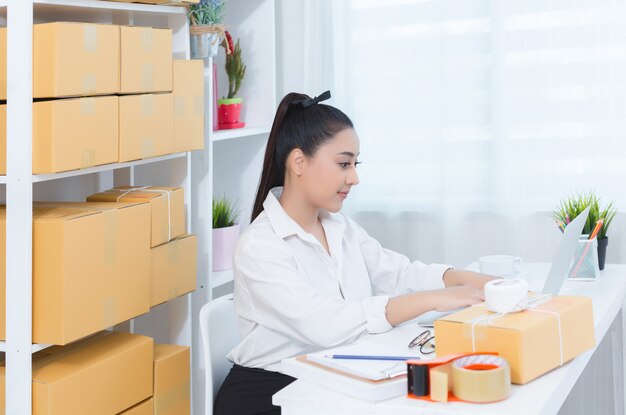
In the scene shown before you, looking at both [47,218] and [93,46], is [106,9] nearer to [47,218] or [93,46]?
[93,46]

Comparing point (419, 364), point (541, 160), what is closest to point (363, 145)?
point (541, 160)

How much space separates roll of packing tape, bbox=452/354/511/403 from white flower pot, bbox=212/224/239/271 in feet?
4.81

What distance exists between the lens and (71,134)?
193 centimetres

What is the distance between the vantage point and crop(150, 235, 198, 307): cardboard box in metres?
2.26

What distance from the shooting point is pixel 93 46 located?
2.00 metres

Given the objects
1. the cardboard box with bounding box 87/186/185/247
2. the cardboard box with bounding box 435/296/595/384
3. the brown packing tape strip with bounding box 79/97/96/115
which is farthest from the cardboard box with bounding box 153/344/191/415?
the cardboard box with bounding box 435/296/595/384

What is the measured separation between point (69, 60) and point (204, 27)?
716mm

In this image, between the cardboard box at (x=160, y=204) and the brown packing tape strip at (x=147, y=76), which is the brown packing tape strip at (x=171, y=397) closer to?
the cardboard box at (x=160, y=204)

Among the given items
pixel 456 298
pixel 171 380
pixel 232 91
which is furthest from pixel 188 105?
pixel 456 298

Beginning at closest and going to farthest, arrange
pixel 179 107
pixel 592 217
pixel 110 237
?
pixel 110 237, pixel 179 107, pixel 592 217

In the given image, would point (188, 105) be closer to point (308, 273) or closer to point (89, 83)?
point (89, 83)

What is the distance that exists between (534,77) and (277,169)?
3.51 feet

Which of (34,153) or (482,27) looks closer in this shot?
(34,153)

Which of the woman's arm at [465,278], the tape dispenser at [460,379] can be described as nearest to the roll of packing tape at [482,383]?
the tape dispenser at [460,379]
